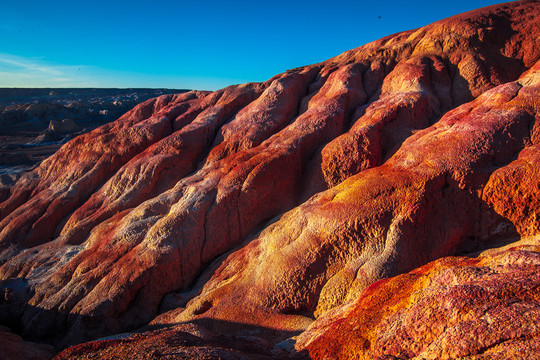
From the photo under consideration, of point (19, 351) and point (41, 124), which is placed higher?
point (41, 124)

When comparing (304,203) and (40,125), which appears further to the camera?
(40,125)

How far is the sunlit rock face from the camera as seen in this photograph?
9.78m

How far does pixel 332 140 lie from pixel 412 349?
10925 millimetres

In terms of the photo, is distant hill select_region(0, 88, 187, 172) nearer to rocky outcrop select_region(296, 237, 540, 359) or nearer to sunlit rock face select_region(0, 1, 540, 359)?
sunlit rock face select_region(0, 1, 540, 359)

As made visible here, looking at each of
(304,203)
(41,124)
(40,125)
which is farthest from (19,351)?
(41,124)

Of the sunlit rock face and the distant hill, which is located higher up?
the distant hill

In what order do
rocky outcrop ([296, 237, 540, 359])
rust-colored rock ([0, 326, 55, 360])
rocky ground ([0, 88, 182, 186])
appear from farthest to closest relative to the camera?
rocky ground ([0, 88, 182, 186]), rust-colored rock ([0, 326, 55, 360]), rocky outcrop ([296, 237, 540, 359])

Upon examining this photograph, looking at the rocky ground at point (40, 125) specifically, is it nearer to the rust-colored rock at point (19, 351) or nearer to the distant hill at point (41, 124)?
the distant hill at point (41, 124)

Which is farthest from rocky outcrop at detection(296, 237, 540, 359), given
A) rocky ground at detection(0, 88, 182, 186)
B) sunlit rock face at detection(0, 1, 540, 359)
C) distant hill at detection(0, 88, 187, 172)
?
distant hill at detection(0, 88, 187, 172)

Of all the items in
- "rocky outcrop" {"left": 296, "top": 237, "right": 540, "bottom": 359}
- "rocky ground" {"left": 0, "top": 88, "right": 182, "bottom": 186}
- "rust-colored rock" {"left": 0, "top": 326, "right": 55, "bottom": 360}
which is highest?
"rocky ground" {"left": 0, "top": 88, "right": 182, "bottom": 186}

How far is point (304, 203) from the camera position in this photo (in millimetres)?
12922

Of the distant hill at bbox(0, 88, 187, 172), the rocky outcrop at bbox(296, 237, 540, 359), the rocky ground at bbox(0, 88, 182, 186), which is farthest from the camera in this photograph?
the distant hill at bbox(0, 88, 187, 172)

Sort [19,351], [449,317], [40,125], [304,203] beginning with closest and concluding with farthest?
[449,317], [19,351], [304,203], [40,125]

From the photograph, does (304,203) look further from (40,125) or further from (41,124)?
(41,124)
